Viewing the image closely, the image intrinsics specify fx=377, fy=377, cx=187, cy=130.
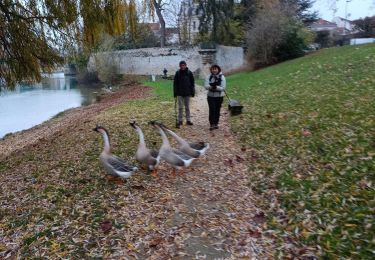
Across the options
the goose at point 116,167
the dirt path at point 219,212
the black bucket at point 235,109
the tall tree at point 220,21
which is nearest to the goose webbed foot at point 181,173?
the dirt path at point 219,212

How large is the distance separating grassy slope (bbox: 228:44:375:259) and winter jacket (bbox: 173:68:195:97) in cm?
168

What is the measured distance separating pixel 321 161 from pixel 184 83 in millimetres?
4870

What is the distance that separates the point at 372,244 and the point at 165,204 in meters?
2.84

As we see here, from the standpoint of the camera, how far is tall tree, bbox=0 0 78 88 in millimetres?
8594

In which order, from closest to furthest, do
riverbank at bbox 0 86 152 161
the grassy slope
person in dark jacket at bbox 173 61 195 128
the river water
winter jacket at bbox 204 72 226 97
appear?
1. the grassy slope
2. winter jacket at bbox 204 72 226 97
3. person in dark jacket at bbox 173 61 195 128
4. riverbank at bbox 0 86 152 161
5. the river water

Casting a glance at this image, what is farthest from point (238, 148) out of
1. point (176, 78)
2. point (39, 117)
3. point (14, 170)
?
point (39, 117)

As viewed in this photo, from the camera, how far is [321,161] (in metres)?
6.55

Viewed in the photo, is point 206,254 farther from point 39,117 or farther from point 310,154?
point 39,117

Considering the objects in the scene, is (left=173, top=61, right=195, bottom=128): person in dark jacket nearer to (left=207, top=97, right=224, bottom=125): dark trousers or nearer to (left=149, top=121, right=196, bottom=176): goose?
(left=207, top=97, right=224, bottom=125): dark trousers

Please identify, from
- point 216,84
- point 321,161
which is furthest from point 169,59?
point 321,161

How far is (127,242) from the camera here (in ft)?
15.5

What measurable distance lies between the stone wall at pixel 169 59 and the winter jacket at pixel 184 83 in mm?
25464

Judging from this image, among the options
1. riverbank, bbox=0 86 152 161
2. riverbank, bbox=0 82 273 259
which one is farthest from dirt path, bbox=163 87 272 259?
riverbank, bbox=0 86 152 161

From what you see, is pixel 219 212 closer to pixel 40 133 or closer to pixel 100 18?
pixel 100 18
